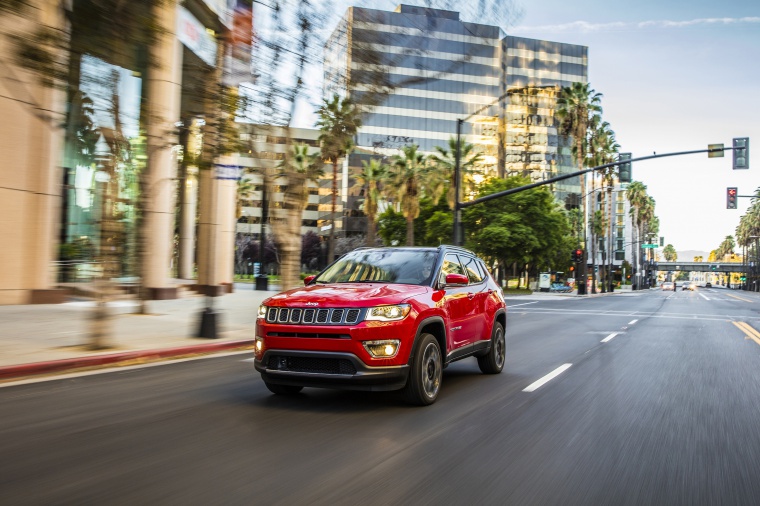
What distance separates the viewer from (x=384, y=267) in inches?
308

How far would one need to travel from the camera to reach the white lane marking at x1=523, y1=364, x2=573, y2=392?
8.31 metres

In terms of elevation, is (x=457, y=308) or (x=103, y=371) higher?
(x=457, y=308)

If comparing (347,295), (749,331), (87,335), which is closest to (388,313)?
(347,295)

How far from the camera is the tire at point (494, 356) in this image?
30.4 ft

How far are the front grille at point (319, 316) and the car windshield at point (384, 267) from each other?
1271 millimetres

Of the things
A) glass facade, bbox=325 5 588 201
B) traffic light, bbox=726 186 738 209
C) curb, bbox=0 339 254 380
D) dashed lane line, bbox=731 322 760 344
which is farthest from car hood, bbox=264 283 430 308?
glass facade, bbox=325 5 588 201

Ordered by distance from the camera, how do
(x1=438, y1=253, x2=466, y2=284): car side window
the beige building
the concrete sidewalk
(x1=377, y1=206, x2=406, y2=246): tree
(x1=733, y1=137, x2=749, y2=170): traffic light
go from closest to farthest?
Answer: (x1=438, y1=253, x2=466, y2=284): car side window, the concrete sidewalk, the beige building, (x1=733, y1=137, x2=749, y2=170): traffic light, (x1=377, y1=206, x2=406, y2=246): tree

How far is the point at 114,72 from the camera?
441 inches

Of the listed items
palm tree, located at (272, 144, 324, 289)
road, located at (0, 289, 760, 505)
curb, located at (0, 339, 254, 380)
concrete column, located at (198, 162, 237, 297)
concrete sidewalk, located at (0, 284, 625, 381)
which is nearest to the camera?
road, located at (0, 289, 760, 505)

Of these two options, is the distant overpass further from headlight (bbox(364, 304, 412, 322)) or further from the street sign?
headlight (bbox(364, 304, 412, 322))

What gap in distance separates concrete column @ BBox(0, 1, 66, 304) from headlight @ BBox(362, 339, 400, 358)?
1503 cm

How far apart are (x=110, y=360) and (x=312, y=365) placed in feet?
17.2

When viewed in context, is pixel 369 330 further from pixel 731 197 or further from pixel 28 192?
pixel 731 197

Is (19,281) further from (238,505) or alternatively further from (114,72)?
(238,505)
